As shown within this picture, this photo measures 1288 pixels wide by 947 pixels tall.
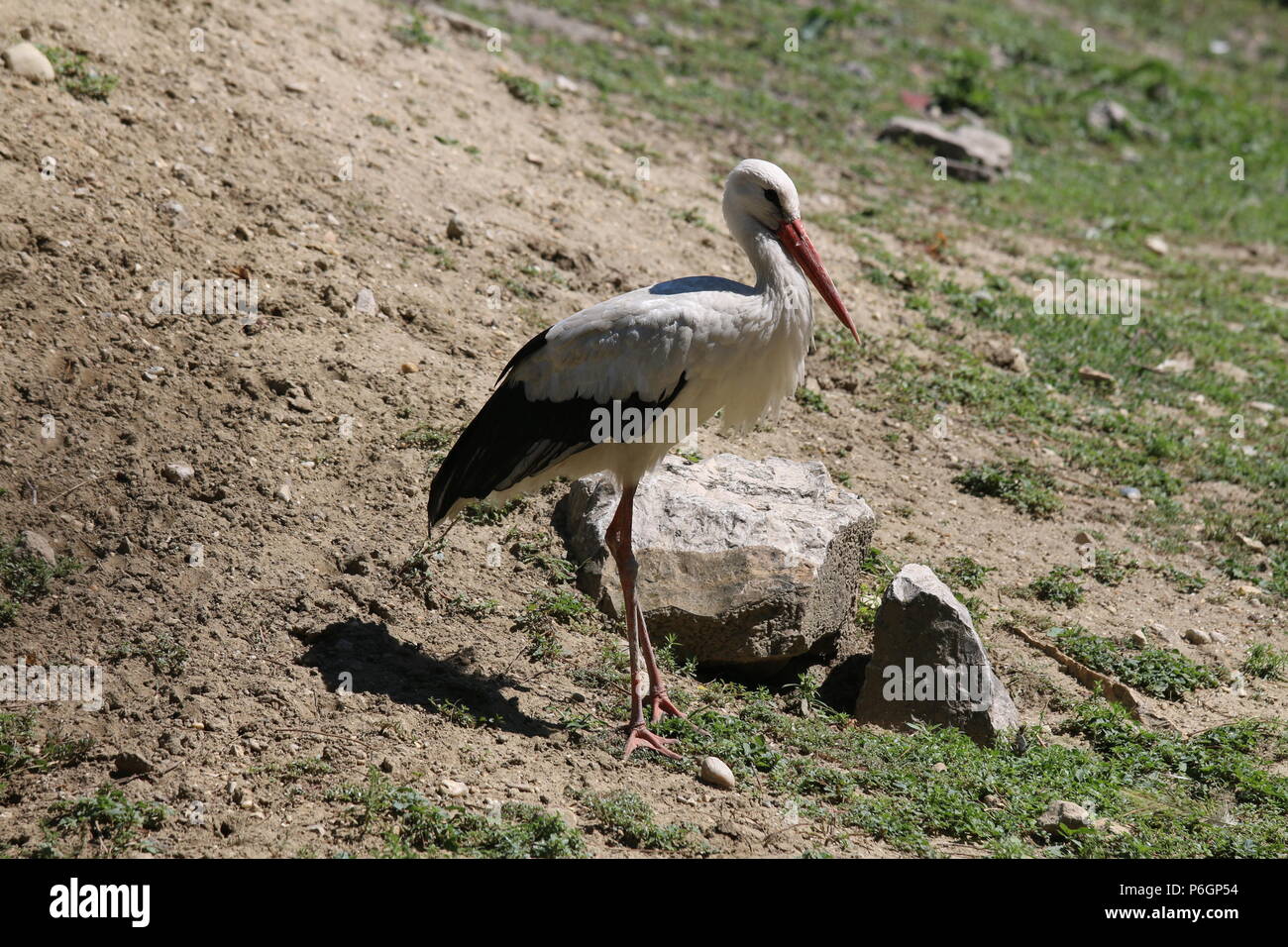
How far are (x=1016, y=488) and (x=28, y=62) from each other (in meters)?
6.19

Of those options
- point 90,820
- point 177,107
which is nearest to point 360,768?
point 90,820

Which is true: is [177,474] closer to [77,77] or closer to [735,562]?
[735,562]

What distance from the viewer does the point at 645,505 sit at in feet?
19.7

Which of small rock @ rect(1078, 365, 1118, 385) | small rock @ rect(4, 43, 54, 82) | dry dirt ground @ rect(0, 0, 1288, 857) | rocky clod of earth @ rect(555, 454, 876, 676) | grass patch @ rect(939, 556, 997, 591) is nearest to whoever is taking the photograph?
dry dirt ground @ rect(0, 0, 1288, 857)

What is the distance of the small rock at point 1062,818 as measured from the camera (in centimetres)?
488

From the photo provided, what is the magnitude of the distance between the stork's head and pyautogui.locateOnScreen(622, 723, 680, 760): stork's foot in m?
1.91

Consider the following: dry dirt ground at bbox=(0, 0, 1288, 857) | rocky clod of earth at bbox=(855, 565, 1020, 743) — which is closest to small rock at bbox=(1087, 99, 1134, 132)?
dry dirt ground at bbox=(0, 0, 1288, 857)

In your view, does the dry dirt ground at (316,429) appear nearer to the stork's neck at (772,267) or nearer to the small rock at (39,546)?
the small rock at (39,546)

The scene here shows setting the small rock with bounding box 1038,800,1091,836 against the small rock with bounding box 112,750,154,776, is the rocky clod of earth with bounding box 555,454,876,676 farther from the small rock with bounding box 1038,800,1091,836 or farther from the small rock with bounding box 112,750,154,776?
the small rock with bounding box 112,750,154,776

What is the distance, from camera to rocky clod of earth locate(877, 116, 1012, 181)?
12.1 m

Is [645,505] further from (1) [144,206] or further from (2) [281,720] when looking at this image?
(1) [144,206]

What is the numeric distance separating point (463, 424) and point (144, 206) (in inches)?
85.6

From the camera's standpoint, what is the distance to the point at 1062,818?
193 inches

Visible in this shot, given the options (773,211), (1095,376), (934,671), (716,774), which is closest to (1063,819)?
(934,671)
